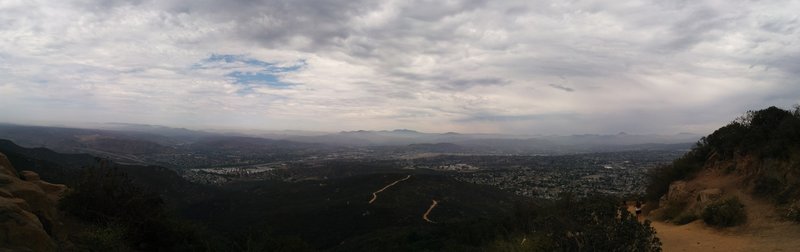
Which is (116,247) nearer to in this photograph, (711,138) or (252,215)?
(711,138)

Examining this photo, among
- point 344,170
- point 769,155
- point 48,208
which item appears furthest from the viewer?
point 344,170

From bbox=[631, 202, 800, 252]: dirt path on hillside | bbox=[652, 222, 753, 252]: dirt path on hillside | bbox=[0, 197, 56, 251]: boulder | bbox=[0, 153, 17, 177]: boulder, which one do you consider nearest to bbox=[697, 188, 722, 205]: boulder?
bbox=[631, 202, 800, 252]: dirt path on hillside

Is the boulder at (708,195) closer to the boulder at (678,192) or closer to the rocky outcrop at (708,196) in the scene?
the rocky outcrop at (708,196)

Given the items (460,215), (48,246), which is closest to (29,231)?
(48,246)

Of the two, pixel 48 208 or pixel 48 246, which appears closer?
pixel 48 246

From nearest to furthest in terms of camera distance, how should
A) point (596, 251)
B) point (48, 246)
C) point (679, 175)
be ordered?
point (596, 251) < point (48, 246) < point (679, 175)

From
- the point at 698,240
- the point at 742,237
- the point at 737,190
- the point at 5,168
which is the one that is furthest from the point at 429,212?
the point at 5,168

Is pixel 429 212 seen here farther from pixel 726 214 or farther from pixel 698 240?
pixel 698 240
